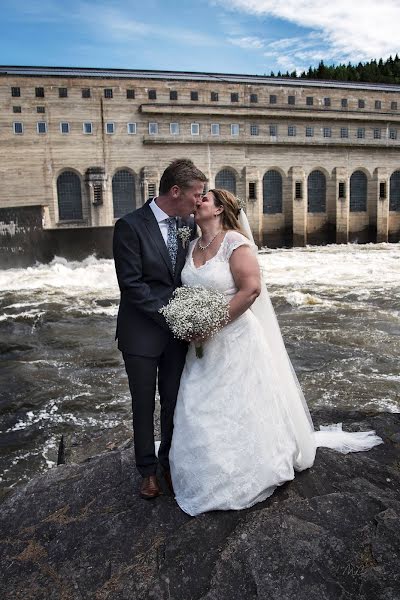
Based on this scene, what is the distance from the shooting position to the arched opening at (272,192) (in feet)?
131

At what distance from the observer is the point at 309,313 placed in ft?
40.2

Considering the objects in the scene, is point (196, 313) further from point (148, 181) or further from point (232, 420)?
point (148, 181)

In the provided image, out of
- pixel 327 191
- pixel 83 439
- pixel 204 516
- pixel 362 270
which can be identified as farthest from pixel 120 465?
pixel 327 191

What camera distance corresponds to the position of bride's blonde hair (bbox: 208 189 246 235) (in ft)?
10.1

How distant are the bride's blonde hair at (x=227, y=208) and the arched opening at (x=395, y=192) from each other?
44.5 meters

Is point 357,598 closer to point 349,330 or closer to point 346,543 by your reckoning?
point 346,543

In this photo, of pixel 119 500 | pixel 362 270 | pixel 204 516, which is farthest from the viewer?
pixel 362 270

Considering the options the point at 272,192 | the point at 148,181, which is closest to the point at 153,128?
the point at 148,181

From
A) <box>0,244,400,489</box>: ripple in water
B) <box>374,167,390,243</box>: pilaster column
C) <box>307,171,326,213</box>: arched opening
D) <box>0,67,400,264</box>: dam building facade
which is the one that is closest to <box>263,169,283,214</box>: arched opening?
<box>0,67,400,264</box>: dam building facade

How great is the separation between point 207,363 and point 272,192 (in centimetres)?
3861

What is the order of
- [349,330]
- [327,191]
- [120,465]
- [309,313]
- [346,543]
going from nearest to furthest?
[346,543] → [120,465] → [349,330] → [309,313] → [327,191]

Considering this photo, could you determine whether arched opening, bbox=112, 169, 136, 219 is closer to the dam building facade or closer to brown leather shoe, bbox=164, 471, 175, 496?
the dam building facade

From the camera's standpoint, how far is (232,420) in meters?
2.94

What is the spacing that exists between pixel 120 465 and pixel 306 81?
1801 inches
